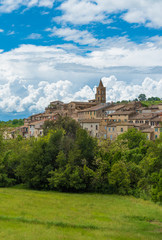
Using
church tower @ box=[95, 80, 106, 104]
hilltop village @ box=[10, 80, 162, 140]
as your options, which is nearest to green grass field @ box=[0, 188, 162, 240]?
hilltop village @ box=[10, 80, 162, 140]

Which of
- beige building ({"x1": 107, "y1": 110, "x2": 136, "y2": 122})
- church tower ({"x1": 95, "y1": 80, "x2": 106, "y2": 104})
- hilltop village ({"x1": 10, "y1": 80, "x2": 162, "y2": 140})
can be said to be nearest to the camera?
hilltop village ({"x1": 10, "y1": 80, "x2": 162, "y2": 140})

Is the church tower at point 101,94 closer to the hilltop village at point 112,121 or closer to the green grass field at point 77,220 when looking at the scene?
the hilltop village at point 112,121

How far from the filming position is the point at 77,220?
78.4 ft

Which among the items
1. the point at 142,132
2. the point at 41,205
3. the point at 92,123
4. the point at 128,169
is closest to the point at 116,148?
the point at 128,169

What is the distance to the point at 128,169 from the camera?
47469 millimetres

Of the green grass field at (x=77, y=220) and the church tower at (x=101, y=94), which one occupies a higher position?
the church tower at (x=101, y=94)

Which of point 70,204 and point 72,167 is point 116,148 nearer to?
point 72,167

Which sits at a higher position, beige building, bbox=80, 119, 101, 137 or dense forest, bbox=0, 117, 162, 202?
beige building, bbox=80, 119, 101, 137

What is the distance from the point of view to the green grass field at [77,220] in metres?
19.5

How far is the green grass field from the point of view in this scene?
1945cm

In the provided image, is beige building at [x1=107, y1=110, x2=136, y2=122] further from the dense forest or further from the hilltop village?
the dense forest

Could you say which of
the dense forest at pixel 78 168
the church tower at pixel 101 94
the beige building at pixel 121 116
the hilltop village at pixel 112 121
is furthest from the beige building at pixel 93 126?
the church tower at pixel 101 94

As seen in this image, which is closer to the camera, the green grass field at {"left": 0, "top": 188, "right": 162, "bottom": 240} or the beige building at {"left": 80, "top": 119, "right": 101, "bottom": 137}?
the green grass field at {"left": 0, "top": 188, "right": 162, "bottom": 240}

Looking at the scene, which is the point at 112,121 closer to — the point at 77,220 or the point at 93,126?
the point at 93,126
